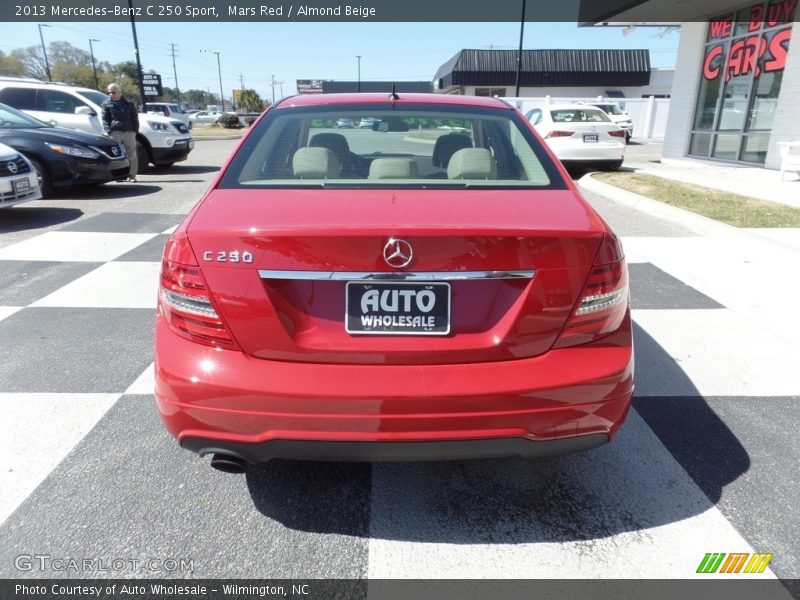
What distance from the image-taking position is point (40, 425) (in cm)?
278

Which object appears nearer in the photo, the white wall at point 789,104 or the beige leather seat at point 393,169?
the beige leather seat at point 393,169

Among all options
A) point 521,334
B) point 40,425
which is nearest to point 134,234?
point 40,425

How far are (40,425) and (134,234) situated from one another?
4.52 metres

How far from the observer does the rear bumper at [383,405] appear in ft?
5.99

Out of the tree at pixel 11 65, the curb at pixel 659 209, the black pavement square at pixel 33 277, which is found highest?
the tree at pixel 11 65

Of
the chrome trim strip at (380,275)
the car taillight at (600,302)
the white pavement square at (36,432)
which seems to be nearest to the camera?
the chrome trim strip at (380,275)

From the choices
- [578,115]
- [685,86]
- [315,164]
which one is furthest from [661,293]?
[685,86]

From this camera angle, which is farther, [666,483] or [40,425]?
[40,425]

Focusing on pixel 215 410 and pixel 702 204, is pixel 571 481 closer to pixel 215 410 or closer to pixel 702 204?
pixel 215 410

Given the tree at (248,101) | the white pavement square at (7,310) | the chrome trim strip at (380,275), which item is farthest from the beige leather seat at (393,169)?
the tree at (248,101)

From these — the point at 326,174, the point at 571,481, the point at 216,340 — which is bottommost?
the point at 571,481

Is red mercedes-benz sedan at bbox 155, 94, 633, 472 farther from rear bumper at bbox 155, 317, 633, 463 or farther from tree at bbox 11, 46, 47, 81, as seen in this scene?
tree at bbox 11, 46, 47, 81

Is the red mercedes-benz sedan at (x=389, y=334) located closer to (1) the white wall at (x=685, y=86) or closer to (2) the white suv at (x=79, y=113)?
(2) the white suv at (x=79, y=113)
